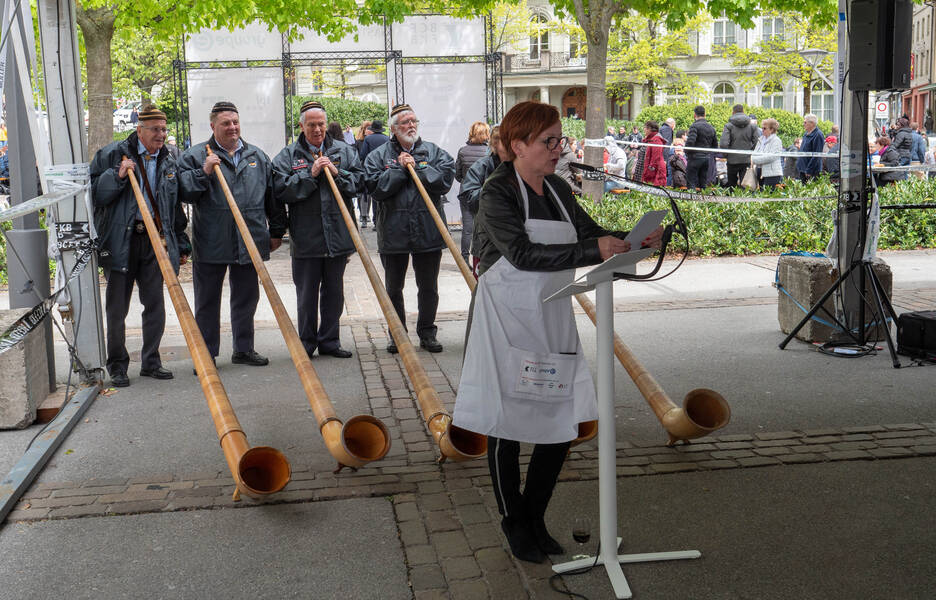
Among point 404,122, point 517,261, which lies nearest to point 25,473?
point 517,261

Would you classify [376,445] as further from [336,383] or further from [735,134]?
[735,134]

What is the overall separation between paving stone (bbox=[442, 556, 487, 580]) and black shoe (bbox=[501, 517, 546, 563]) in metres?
0.17

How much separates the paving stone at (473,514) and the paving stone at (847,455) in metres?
1.97

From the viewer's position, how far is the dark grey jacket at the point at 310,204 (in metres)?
7.77

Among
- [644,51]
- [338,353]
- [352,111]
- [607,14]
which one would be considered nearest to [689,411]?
[338,353]

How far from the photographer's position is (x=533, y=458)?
13.5 feet

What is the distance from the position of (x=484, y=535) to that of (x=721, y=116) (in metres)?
34.9

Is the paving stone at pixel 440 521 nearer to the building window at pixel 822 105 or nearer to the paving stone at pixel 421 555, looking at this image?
the paving stone at pixel 421 555

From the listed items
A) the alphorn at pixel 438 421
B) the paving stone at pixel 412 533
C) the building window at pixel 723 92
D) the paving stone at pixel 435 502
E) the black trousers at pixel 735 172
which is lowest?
the paving stone at pixel 412 533

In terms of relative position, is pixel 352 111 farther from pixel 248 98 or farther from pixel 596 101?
pixel 596 101

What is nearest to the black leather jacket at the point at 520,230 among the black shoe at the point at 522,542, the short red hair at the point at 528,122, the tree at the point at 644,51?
the short red hair at the point at 528,122

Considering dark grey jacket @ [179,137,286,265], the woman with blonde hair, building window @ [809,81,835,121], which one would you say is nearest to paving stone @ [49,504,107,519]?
dark grey jacket @ [179,137,286,265]

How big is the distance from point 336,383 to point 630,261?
4147 millimetres

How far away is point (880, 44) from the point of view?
7473mm
